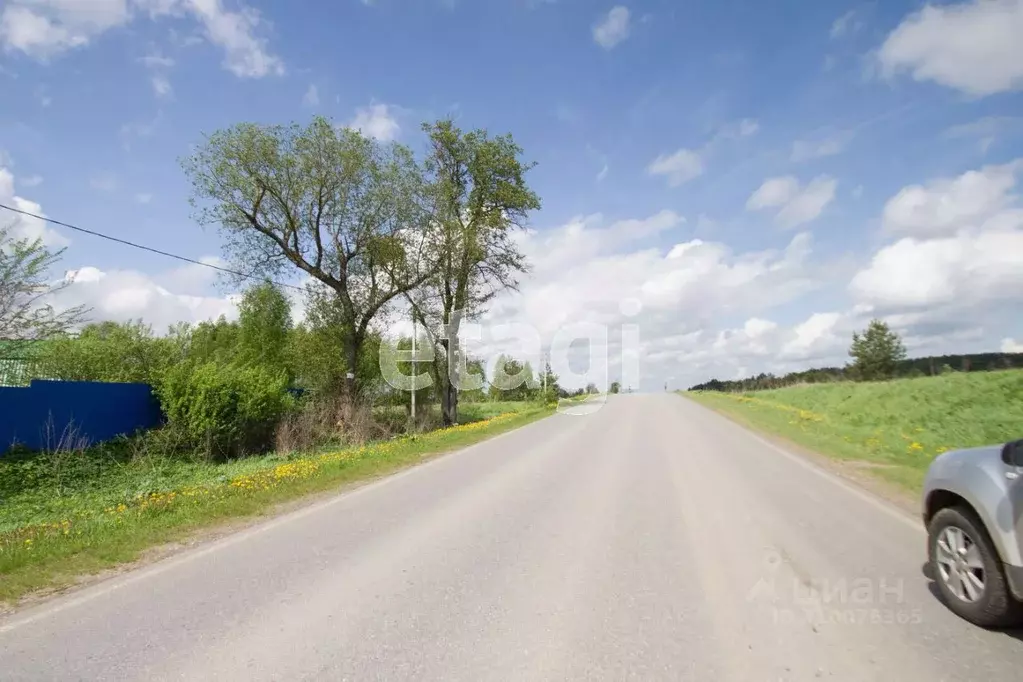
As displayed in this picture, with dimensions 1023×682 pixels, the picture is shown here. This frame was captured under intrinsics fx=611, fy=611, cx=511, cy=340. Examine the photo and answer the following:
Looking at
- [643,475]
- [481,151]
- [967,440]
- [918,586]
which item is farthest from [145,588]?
[481,151]

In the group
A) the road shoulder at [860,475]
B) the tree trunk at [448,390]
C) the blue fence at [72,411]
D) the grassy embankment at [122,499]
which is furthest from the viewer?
the tree trunk at [448,390]

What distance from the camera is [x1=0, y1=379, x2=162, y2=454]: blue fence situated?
567 inches

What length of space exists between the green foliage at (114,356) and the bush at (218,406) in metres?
0.88

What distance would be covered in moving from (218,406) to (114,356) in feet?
19.4

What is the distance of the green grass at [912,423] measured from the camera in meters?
13.3

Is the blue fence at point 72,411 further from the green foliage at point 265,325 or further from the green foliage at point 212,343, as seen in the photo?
the green foliage at point 265,325

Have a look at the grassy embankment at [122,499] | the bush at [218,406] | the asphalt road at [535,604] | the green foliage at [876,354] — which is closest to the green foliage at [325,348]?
the bush at [218,406]

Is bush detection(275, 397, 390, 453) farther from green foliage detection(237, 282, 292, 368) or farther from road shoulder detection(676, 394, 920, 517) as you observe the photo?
road shoulder detection(676, 394, 920, 517)

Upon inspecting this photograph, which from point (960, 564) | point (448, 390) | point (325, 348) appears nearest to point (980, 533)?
point (960, 564)

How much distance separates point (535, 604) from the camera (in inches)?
184

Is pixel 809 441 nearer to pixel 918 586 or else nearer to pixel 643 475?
pixel 643 475

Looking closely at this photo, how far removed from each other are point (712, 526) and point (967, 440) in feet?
43.4

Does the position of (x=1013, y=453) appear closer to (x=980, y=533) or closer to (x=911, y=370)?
(x=980, y=533)

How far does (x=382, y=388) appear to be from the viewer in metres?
32.9
